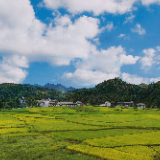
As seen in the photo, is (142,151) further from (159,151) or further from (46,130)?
(46,130)

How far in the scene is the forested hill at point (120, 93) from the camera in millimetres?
90912

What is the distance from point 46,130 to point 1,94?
107 metres

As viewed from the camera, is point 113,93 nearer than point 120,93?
No

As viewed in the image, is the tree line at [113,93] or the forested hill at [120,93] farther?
the tree line at [113,93]

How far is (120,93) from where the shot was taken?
11156 cm

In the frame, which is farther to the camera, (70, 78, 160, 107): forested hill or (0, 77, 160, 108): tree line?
(0, 77, 160, 108): tree line

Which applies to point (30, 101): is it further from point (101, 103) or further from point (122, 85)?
point (122, 85)

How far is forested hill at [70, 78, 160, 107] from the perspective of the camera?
90.9 metres

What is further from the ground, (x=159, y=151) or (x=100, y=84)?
(x=100, y=84)

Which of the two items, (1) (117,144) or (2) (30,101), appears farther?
(2) (30,101)

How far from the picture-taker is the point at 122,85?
381 ft

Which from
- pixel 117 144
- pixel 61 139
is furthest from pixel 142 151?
pixel 61 139

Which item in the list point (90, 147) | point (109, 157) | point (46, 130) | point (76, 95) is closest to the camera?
point (109, 157)

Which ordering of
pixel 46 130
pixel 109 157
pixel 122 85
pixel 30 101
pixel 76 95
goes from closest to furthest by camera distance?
pixel 109 157, pixel 46 130, pixel 30 101, pixel 76 95, pixel 122 85
